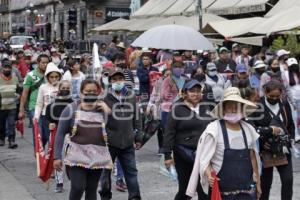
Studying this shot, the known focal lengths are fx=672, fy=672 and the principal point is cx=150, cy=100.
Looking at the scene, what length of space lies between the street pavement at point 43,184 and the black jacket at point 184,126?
1.55 m

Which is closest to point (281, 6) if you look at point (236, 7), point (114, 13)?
point (236, 7)

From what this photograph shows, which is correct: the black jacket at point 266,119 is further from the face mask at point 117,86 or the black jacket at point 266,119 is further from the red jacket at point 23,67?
the red jacket at point 23,67

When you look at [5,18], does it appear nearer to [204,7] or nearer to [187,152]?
[204,7]

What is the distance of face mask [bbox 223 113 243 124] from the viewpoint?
18.3 feet

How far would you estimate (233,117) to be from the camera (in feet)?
18.3

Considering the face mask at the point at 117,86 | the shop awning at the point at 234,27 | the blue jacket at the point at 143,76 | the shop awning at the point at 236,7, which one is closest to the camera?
the face mask at the point at 117,86

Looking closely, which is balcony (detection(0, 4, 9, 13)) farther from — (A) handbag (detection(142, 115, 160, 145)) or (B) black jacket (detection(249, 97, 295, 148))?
(B) black jacket (detection(249, 97, 295, 148))

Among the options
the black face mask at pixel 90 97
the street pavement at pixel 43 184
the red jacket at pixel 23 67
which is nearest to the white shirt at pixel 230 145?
the black face mask at pixel 90 97

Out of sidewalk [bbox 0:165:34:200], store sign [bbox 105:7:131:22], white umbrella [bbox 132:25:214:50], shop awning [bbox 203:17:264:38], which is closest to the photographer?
sidewalk [bbox 0:165:34:200]

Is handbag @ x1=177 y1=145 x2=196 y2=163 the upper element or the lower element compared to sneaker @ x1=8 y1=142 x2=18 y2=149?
upper

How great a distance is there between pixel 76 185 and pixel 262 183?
1.92 m

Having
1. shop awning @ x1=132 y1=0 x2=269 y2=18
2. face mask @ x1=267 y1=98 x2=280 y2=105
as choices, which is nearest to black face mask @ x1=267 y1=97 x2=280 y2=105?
face mask @ x1=267 y1=98 x2=280 y2=105

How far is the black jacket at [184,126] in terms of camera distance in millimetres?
6770

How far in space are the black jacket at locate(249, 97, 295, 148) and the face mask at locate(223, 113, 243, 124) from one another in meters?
1.05
